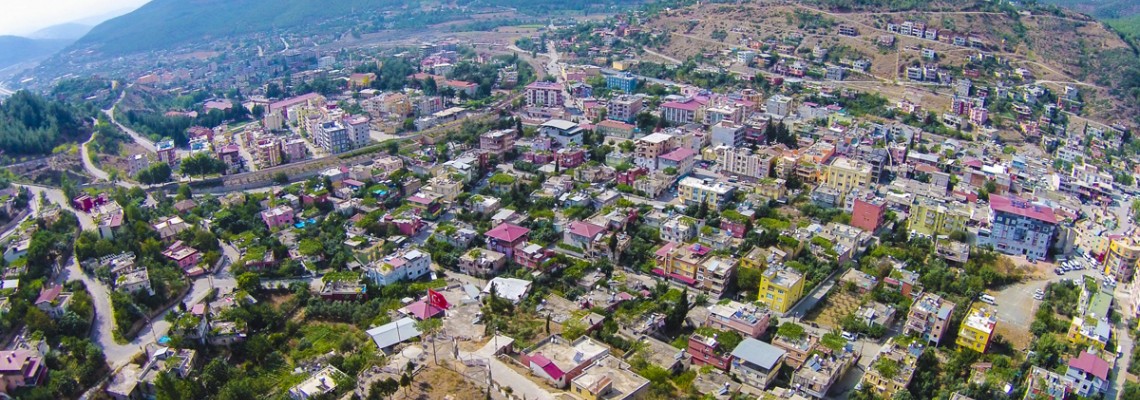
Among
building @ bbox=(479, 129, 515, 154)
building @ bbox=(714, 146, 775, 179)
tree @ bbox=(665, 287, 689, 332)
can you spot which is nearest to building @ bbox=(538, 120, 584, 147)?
building @ bbox=(479, 129, 515, 154)

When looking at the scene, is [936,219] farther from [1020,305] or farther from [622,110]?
[622,110]

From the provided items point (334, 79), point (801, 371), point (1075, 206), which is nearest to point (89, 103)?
point (334, 79)

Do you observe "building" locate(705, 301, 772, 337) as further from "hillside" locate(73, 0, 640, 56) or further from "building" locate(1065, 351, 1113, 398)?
"hillside" locate(73, 0, 640, 56)

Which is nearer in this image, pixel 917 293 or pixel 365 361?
pixel 365 361

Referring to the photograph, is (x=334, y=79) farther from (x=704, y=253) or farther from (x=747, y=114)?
(x=704, y=253)

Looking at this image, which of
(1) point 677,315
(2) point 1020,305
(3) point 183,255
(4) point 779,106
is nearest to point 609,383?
(1) point 677,315
